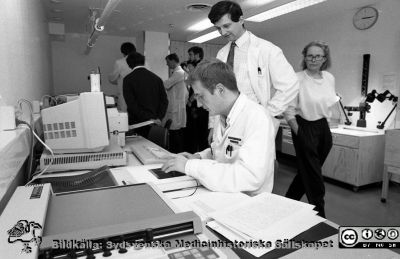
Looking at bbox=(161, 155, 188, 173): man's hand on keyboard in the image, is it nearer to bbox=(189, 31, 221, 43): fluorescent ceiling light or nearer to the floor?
the floor

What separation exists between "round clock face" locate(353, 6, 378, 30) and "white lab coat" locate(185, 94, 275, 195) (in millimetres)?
3511

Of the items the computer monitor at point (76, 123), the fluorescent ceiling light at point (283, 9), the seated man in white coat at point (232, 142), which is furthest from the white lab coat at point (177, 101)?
the seated man in white coat at point (232, 142)

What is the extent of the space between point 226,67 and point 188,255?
2.81 ft

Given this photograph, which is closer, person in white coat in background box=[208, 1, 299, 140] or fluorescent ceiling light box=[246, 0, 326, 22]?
person in white coat in background box=[208, 1, 299, 140]

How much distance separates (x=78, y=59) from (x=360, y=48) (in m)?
5.71

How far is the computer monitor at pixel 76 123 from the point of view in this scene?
141 centimetres

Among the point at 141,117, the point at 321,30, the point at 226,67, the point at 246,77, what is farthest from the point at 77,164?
the point at 321,30

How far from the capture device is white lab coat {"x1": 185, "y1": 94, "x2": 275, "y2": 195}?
1146 millimetres

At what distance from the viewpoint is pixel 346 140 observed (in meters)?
3.48

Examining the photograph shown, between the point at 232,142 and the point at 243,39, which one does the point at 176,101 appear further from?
the point at 232,142

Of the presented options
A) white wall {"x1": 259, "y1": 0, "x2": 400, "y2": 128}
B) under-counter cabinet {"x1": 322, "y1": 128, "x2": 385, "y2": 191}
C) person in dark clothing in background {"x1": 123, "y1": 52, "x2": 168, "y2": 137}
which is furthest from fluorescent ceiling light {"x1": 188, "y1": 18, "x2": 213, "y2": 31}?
under-counter cabinet {"x1": 322, "y1": 128, "x2": 385, "y2": 191}

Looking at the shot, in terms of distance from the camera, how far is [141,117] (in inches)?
125

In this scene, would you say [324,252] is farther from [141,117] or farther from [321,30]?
[321,30]

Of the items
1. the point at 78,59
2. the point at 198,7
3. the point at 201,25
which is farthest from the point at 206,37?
the point at 78,59
